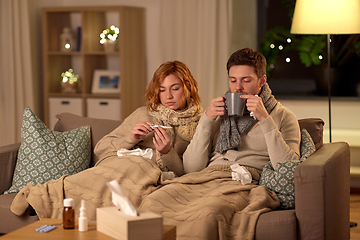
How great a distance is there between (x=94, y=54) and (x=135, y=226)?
11.2 feet

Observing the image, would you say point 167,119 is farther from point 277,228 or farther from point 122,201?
point 122,201

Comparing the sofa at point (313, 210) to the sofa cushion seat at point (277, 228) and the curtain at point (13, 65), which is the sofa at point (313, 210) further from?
the curtain at point (13, 65)

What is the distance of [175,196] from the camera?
1962mm

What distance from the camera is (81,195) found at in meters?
2.10

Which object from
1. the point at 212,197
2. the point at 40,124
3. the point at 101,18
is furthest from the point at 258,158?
the point at 101,18

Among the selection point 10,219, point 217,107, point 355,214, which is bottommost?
point 355,214

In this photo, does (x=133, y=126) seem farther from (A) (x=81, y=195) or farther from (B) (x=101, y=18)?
(B) (x=101, y=18)

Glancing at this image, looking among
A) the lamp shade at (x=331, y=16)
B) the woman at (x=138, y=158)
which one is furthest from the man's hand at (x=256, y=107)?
the lamp shade at (x=331, y=16)

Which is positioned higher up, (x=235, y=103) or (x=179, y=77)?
(x=179, y=77)

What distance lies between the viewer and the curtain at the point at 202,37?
4203mm

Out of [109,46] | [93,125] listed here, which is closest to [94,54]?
[109,46]

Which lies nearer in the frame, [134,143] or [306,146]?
[306,146]

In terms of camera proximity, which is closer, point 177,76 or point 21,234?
point 21,234

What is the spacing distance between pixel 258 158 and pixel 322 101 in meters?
2.13
